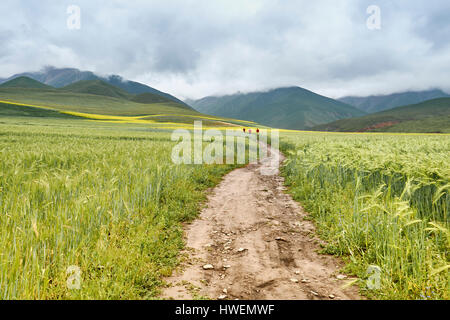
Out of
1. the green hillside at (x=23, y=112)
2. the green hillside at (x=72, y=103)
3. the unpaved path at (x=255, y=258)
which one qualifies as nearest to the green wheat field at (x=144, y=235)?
the unpaved path at (x=255, y=258)

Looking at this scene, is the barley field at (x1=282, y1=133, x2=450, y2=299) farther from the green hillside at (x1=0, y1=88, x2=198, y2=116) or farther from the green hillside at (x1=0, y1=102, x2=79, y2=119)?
the green hillside at (x1=0, y1=88, x2=198, y2=116)

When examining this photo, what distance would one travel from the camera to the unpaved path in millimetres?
3959

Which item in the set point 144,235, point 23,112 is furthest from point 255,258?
point 23,112

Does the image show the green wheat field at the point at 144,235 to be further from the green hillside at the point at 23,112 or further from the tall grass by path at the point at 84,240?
the green hillside at the point at 23,112

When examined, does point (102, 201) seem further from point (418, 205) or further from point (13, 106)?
point (13, 106)

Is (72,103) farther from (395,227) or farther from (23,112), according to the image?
(395,227)

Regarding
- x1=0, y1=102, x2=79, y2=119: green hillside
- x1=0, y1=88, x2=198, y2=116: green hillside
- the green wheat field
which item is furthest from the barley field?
x1=0, y1=88, x2=198, y2=116: green hillside

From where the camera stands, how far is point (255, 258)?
16.8 ft

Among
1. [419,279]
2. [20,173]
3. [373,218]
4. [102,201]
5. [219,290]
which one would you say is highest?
[20,173]

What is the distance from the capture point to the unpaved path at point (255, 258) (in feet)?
13.0

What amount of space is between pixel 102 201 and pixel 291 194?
7536 millimetres

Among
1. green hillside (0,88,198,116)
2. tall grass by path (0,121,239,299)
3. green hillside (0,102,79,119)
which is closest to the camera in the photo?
tall grass by path (0,121,239,299)
